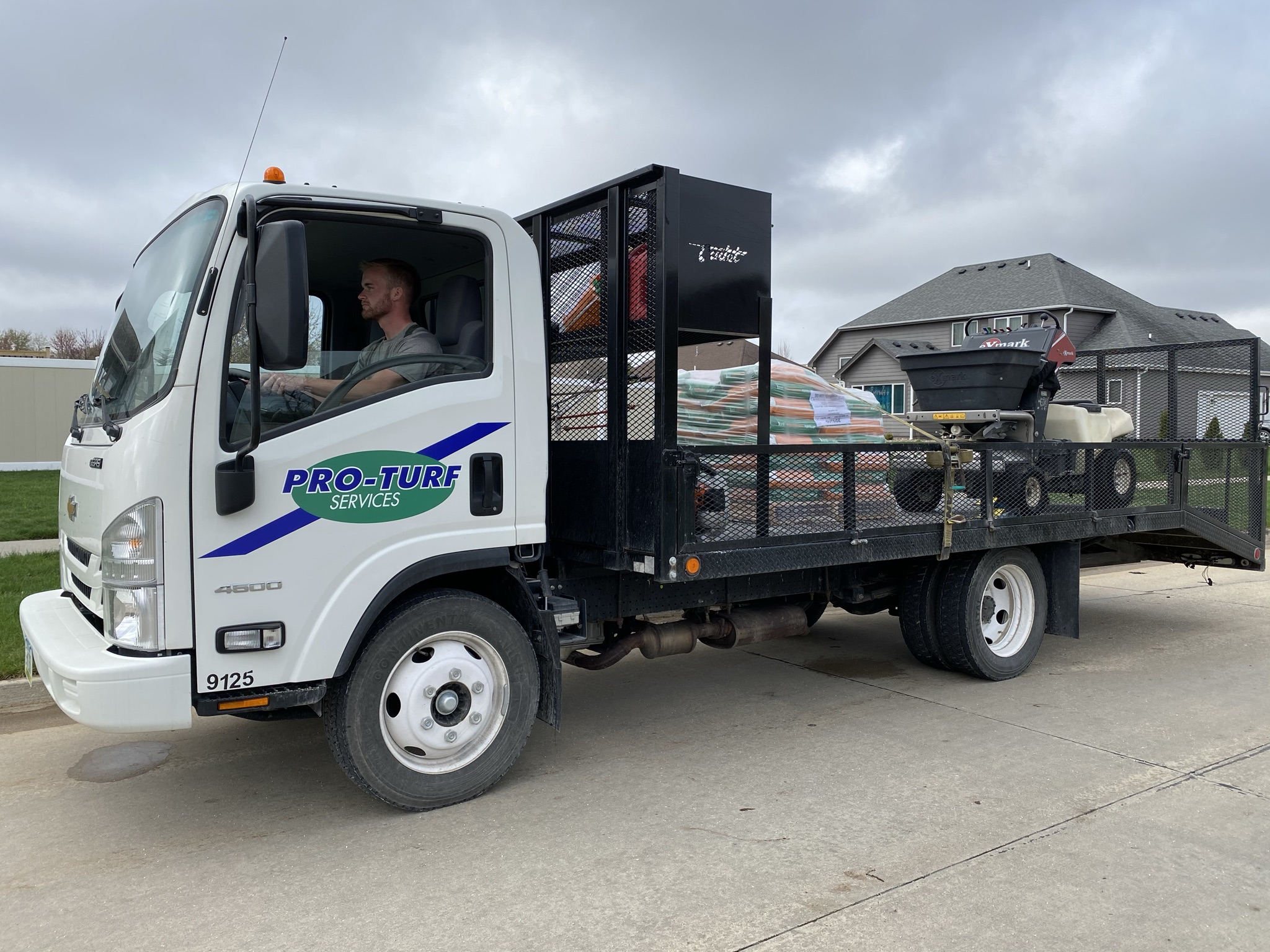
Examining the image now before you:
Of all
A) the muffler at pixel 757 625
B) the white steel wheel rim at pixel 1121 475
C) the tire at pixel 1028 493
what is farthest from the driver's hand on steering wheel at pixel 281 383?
the white steel wheel rim at pixel 1121 475

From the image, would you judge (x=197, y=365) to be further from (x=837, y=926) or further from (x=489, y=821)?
(x=837, y=926)

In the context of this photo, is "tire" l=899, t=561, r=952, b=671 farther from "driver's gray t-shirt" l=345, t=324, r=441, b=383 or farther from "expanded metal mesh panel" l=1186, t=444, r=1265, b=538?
"driver's gray t-shirt" l=345, t=324, r=441, b=383

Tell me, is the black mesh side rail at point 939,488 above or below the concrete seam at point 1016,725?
above

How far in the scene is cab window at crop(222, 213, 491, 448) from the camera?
12.0 ft

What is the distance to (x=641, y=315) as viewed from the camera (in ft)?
14.6

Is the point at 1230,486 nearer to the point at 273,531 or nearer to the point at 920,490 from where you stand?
the point at 920,490

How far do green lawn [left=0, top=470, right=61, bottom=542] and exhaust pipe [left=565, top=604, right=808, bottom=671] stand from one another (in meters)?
8.56

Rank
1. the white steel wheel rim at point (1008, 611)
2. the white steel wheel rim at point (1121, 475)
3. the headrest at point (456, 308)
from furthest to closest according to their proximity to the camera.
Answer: the white steel wheel rim at point (1121, 475) < the white steel wheel rim at point (1008, 611) < the headrest at point (456, 308)

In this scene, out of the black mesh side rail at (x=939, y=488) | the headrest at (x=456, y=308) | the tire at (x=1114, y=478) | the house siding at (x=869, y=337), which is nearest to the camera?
the headrest at (x=456, y=308)

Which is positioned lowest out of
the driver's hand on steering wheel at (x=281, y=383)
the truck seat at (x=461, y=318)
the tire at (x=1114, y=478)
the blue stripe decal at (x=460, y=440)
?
the tire at (x=1114, y=478)

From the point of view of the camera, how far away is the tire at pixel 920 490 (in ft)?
18.0

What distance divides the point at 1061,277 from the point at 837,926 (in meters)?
35.0

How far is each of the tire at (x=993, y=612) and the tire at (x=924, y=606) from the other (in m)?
0.04

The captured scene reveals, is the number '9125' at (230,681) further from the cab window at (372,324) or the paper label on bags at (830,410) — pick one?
the paper label on bags at (830,410)
